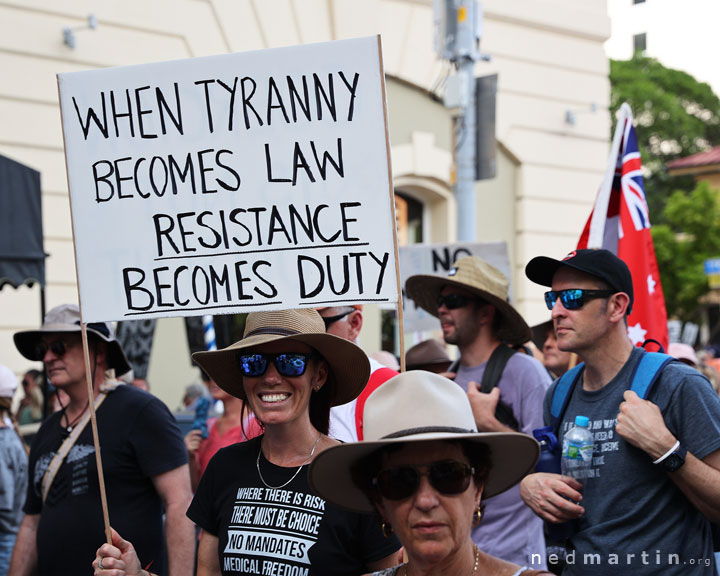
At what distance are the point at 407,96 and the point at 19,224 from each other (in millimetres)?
7366

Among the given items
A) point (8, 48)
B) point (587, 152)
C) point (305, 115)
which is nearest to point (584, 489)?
point (305, 115)

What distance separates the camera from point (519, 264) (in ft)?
46.7

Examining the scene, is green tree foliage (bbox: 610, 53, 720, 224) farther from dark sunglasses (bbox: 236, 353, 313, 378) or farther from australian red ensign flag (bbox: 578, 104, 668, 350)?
dark sunglasses (bbox: 236, 353, 313, 378)

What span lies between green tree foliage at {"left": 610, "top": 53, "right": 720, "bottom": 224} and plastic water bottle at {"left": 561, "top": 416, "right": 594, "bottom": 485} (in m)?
42.8

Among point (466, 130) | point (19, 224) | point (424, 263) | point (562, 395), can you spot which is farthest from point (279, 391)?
point (466, 130)

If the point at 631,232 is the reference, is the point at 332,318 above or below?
below

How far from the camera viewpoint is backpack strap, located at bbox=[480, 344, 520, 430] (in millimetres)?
4184

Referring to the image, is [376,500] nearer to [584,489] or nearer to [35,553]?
[584,489]

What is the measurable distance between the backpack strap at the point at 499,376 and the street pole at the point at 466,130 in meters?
4.33

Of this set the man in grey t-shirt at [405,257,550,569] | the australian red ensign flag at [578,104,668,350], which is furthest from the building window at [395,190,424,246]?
the man in grey t-shirt at [405,257,550,569]

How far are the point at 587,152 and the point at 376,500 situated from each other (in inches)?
523

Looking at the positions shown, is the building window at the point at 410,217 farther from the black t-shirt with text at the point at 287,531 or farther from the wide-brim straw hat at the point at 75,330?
the black t-shirt with text at the point at 287,531

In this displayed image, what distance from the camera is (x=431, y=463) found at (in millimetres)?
2273

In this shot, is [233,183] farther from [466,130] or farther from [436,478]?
[466,130]
